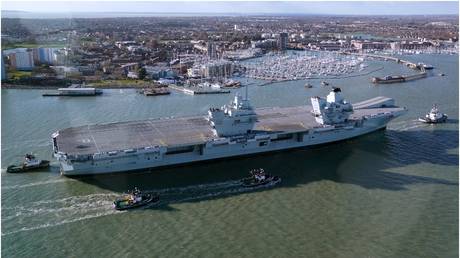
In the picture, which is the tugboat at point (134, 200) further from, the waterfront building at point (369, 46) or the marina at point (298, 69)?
the waterfront building at point (369, 46)

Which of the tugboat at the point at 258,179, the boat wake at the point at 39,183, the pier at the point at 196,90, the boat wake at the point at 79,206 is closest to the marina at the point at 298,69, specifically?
the pier at the point at 196,90

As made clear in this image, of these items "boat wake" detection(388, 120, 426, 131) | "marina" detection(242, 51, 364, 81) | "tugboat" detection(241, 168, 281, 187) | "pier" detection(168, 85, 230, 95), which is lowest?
"tugboat" detection(241, 168, 281, 187)

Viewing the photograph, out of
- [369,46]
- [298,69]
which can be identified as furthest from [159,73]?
[369,46]

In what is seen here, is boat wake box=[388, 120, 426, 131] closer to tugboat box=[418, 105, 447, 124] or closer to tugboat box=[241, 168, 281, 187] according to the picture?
tugboat box=[418, 105, 447, 124]

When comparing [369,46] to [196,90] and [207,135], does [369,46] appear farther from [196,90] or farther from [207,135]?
[207,135]

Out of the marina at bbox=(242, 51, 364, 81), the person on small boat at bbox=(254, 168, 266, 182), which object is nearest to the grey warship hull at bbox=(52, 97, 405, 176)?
the person on small boat at bbox=(254, 168, 266, 182)

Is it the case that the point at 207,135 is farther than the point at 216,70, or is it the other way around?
the point at 216,70
